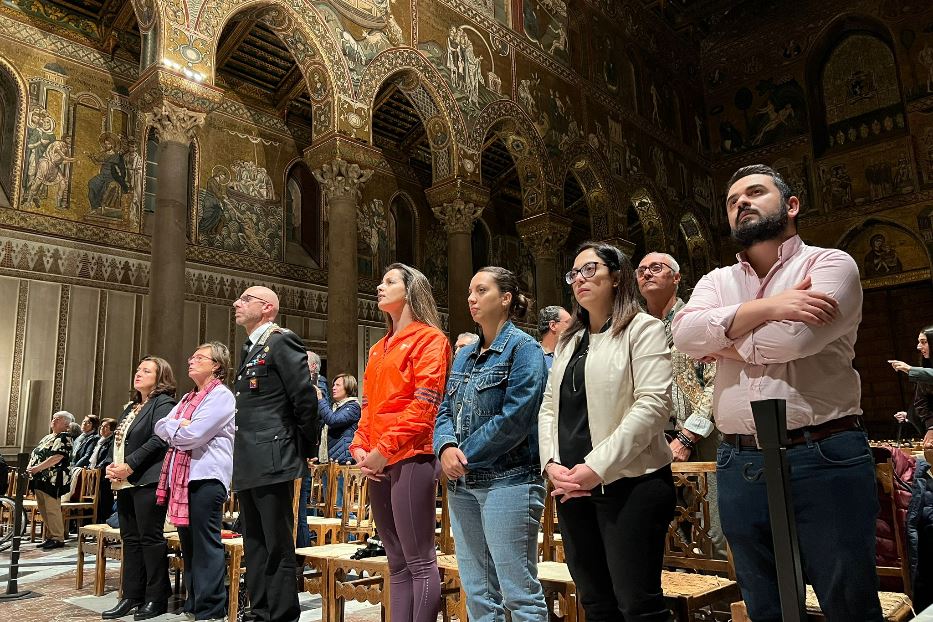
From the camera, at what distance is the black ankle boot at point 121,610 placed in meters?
4.59

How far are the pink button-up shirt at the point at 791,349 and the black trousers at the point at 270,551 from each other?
2.48 m

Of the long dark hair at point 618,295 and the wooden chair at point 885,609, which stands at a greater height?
the long dark hair at point 618,295

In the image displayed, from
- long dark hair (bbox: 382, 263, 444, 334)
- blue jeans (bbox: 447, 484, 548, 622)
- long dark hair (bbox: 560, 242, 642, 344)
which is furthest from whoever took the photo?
long dark hair (bbox: 382, 263, 444, 334)

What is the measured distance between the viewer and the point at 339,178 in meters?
10.2

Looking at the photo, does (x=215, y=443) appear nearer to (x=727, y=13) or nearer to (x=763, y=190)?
(x=763, y=190)

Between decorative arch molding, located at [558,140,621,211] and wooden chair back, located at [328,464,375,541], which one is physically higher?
decorative arch molding, located at [558,140,621,211]

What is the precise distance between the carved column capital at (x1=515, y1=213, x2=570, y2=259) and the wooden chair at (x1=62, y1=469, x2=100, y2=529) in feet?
28.7

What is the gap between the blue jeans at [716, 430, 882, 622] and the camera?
1707 mm

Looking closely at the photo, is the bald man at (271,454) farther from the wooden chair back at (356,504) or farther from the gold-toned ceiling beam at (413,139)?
the gold-toned ceiling beam at (413,139)

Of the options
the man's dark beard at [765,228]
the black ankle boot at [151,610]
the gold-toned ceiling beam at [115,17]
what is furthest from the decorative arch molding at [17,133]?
the man's dark beard at [765,228]

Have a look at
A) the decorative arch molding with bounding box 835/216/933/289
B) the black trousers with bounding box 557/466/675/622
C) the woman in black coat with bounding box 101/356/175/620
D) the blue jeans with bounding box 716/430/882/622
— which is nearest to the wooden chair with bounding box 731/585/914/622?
the black trousers with bounding box 557/466/675/622

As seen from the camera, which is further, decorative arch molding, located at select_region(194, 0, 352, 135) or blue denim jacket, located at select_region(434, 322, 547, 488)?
decorative arch molding, located at select_region(194, 0, 352, 135)

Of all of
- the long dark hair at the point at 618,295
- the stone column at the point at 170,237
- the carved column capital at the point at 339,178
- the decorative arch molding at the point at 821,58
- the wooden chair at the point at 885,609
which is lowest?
the wooden chair at the point at 885,609

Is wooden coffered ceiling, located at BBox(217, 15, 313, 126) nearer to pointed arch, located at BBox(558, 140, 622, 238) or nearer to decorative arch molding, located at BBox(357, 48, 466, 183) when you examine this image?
decorative arch molding, located at BBox(357, 48, 466, 183)
